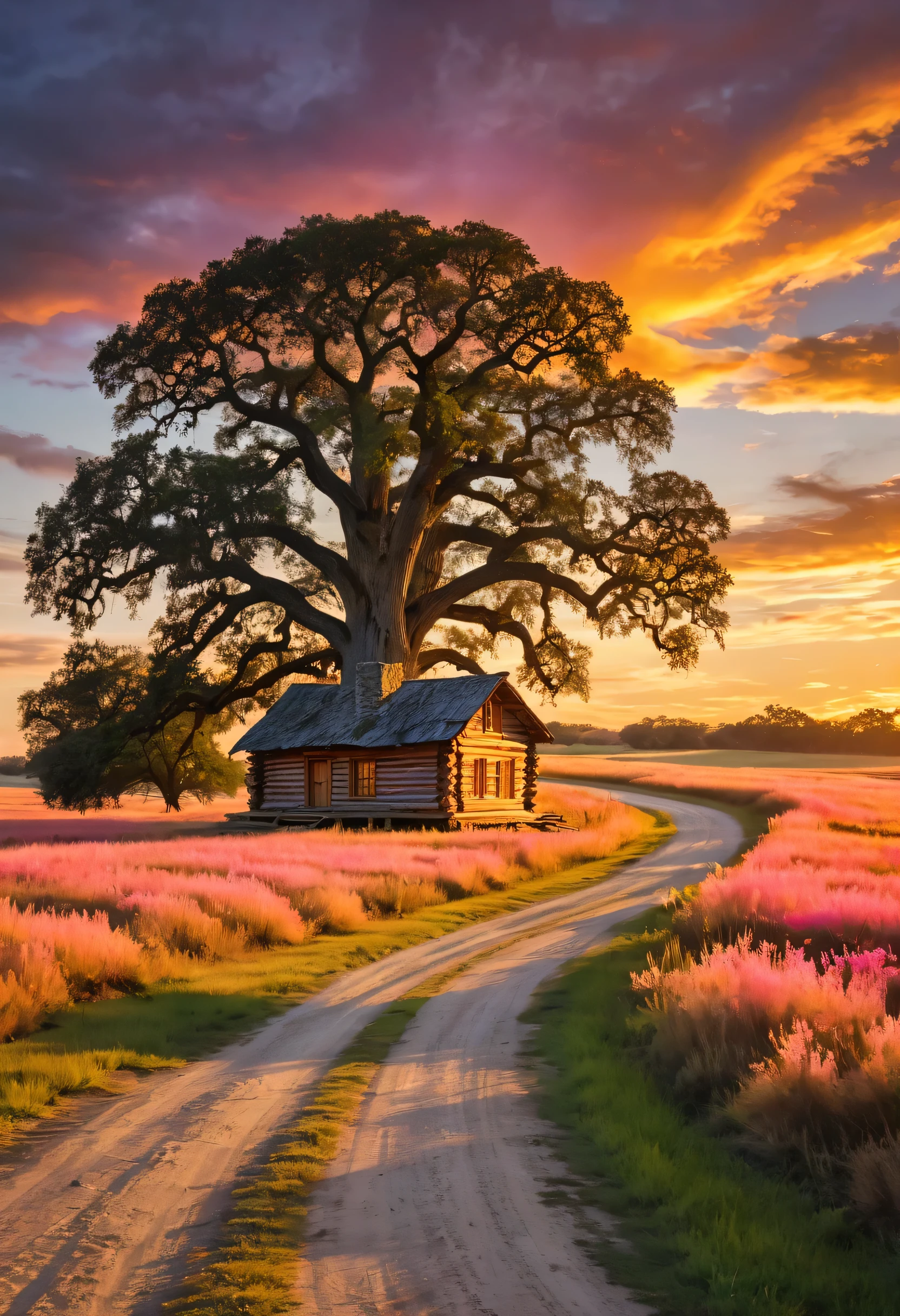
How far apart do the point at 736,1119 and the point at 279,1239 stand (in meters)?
3.47

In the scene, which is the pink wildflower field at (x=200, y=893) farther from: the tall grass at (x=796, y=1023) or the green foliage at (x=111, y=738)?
the green foliage at (x=111, y=738)

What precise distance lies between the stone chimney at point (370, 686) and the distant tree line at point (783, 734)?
93.3 metres

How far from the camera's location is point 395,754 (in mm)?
35188

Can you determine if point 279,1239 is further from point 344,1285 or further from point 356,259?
point 356,259

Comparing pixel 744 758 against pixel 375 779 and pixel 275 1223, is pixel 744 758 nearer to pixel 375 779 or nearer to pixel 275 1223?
Result: pixel 375 779

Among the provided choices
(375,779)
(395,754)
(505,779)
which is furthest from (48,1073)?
(505,779)

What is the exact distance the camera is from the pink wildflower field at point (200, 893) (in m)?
11.3

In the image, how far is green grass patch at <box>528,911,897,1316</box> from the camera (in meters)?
4.84

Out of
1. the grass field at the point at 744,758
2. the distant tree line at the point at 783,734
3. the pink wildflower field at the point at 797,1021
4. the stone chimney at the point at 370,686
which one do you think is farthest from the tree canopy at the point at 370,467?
the distant tree line at the point at 783,734

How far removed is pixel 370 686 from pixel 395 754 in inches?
112

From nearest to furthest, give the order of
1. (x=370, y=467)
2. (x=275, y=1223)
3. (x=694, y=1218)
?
1. (x=275, y=1223)
2. (x=694, y=1218)
3. (x=370, y=467)

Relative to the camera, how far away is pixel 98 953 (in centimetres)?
1148

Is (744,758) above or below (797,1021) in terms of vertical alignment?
below

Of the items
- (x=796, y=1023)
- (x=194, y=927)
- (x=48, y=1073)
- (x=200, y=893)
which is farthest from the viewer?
(x=200, y=893)
